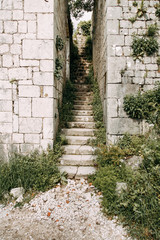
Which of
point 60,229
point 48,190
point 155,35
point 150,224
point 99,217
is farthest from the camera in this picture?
point 155,35

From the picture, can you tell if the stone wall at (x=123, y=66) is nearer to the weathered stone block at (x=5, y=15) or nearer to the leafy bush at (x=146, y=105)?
the leafy bush at (x=146, y=105)

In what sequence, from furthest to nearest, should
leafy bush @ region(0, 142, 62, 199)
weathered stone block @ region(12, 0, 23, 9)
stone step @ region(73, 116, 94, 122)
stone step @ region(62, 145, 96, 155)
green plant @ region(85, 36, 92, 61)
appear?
green plant @ region(85, 36, 92, 61) < stone step @ region(73, 116, 94, 122) < stone step @ region(62, 145, 96, 155) < weathered stone block @ region(12, 0, 23, 9) < leafy bush @ region(0, 142, 62, 199)

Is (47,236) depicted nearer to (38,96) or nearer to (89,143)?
(89,143)

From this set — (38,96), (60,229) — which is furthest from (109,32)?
(60,229)

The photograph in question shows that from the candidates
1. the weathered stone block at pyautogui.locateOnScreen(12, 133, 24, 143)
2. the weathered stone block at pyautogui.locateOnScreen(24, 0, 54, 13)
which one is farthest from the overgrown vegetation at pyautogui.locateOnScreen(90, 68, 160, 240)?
the weathered stone block at pyautogui.locateOnScreen(24, 0, 54, 13)

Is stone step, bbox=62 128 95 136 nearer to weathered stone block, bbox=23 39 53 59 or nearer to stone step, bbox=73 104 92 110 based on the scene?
stone step, bbox=73 104 92 110

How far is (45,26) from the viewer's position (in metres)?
4.01

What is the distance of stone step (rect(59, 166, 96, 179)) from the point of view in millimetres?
3729

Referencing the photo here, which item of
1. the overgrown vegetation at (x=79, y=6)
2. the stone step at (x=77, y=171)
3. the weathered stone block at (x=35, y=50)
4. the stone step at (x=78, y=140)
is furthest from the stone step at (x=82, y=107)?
the overgrown vegetation at (x=79, y=6)

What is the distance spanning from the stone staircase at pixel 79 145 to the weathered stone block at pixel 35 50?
2.18 meters

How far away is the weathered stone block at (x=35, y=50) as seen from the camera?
4.00 meters

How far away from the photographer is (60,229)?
2.48 metres

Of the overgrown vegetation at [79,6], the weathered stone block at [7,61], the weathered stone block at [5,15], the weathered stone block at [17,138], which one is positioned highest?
the overgrown vegetation at [79,6]

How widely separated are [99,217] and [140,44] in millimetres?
4101
